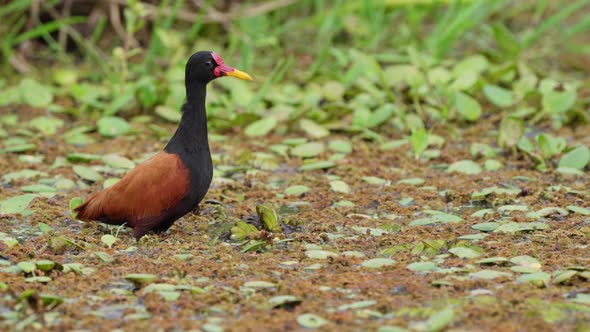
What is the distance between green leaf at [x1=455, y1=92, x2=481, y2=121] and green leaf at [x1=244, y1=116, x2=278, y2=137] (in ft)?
4.31

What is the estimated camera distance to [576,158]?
230 inches

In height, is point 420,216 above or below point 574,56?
below

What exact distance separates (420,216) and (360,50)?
314cm

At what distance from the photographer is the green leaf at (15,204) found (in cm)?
486

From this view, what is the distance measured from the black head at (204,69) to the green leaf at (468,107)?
7.62ft

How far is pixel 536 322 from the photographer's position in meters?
3.54

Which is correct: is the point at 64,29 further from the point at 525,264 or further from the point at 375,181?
the point at 525,264

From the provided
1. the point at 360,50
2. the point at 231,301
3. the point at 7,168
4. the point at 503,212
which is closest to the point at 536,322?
the point at 231,301

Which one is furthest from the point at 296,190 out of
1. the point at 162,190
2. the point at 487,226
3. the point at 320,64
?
the point at 320,64

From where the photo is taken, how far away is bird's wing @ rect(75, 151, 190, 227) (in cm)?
462

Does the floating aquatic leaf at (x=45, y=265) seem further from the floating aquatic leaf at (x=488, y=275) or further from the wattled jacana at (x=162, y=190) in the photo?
the floating aquatic leaf at (x=488, y=275)

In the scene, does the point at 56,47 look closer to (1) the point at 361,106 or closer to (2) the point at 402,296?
(1) the point at 361,106

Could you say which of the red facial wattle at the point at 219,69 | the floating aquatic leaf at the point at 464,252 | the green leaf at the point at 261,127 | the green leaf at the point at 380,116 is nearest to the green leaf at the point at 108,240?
the red facial wattle at the point at 219,69

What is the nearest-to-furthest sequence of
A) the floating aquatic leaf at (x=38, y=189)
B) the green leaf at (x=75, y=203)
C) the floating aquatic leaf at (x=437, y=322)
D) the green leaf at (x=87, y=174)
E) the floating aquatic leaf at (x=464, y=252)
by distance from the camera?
the floating aquatic leaf at (x=437, y=322) < the floating aquatic leaf at (x=464, y=252) < the green leaf at (x=75, y=203) < the floating aquatic leaf at (x=38, y=189) < the green leaf at (x=87, y=174)
